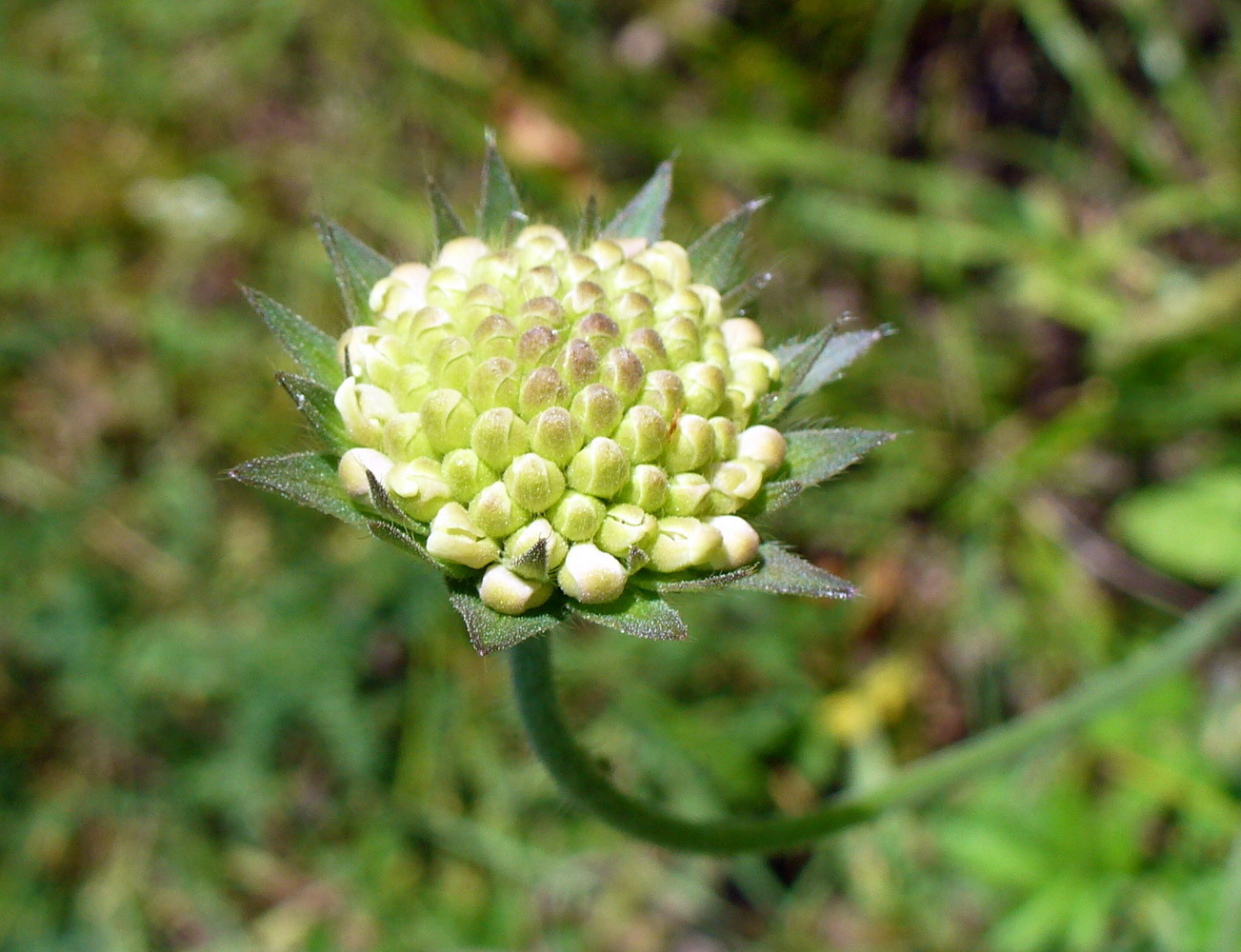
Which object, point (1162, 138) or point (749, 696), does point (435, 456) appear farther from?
point (1162, 138)

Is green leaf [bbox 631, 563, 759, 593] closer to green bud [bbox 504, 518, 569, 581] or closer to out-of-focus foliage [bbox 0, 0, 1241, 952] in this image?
green bud [bbox 504, 518, 569, 581]

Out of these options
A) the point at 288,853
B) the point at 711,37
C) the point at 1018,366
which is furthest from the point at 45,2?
the point at 1018,366

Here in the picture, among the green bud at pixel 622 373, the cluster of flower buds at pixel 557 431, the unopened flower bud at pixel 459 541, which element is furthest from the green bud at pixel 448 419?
the green bud at pixel 622 373

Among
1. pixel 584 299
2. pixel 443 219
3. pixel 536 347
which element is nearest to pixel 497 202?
pixel 443 219

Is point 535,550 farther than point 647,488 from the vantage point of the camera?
No

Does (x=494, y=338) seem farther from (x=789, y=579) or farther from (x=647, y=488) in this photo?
(x=789, y=579)

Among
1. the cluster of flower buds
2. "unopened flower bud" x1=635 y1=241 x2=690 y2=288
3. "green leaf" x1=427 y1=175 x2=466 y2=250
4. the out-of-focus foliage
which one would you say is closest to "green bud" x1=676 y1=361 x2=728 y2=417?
the cluster of flower buds

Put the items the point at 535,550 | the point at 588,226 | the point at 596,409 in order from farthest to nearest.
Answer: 1. the point at 588,226
2. the point at 596,409
3. the point at 535,550

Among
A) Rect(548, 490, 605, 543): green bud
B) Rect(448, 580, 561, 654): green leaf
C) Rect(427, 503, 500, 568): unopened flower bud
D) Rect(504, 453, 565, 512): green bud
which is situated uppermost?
Rect(504, 453, 565, 512): green bud
